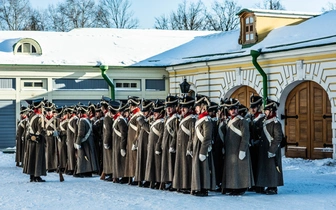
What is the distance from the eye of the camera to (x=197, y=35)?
30812 mm

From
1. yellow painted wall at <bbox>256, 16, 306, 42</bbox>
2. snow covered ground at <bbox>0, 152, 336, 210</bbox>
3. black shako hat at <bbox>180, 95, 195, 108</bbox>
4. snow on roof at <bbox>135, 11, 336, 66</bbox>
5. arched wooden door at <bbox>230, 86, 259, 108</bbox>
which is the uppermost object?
yellow painted wall at <bbox>256, 16, 306, 42</bbox>

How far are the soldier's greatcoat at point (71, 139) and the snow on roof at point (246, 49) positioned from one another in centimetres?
660

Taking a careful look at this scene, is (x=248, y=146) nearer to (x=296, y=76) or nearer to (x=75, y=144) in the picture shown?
(x=75, y=144)

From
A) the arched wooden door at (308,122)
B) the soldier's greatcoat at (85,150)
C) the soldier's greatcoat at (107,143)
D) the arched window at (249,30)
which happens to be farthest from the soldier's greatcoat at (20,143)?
the arched window at (249,30)

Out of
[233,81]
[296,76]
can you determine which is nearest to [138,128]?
[296,76]

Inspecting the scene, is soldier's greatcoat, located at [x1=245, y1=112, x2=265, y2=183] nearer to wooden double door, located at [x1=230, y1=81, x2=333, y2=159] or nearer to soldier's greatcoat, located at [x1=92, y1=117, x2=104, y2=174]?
soldier's greatcoat, located at [x1=92, y1=117, x2=104, y2=174]

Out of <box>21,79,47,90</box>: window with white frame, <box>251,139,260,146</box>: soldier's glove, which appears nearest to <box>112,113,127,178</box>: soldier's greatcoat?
<box>251,139,260,146</box>: soldier's glove

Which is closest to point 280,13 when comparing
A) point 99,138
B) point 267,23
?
point 267,23

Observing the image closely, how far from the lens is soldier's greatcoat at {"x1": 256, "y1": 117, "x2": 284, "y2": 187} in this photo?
12.9 m

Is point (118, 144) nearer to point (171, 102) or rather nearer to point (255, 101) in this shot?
point (171, 102)

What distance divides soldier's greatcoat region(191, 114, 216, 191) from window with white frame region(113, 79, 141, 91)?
1453 cm

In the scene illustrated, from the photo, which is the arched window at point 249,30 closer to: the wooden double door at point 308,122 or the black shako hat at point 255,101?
the wooden double door at point 308,122

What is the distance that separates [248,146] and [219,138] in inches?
23.3

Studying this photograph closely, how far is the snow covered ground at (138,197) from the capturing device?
11391mm
